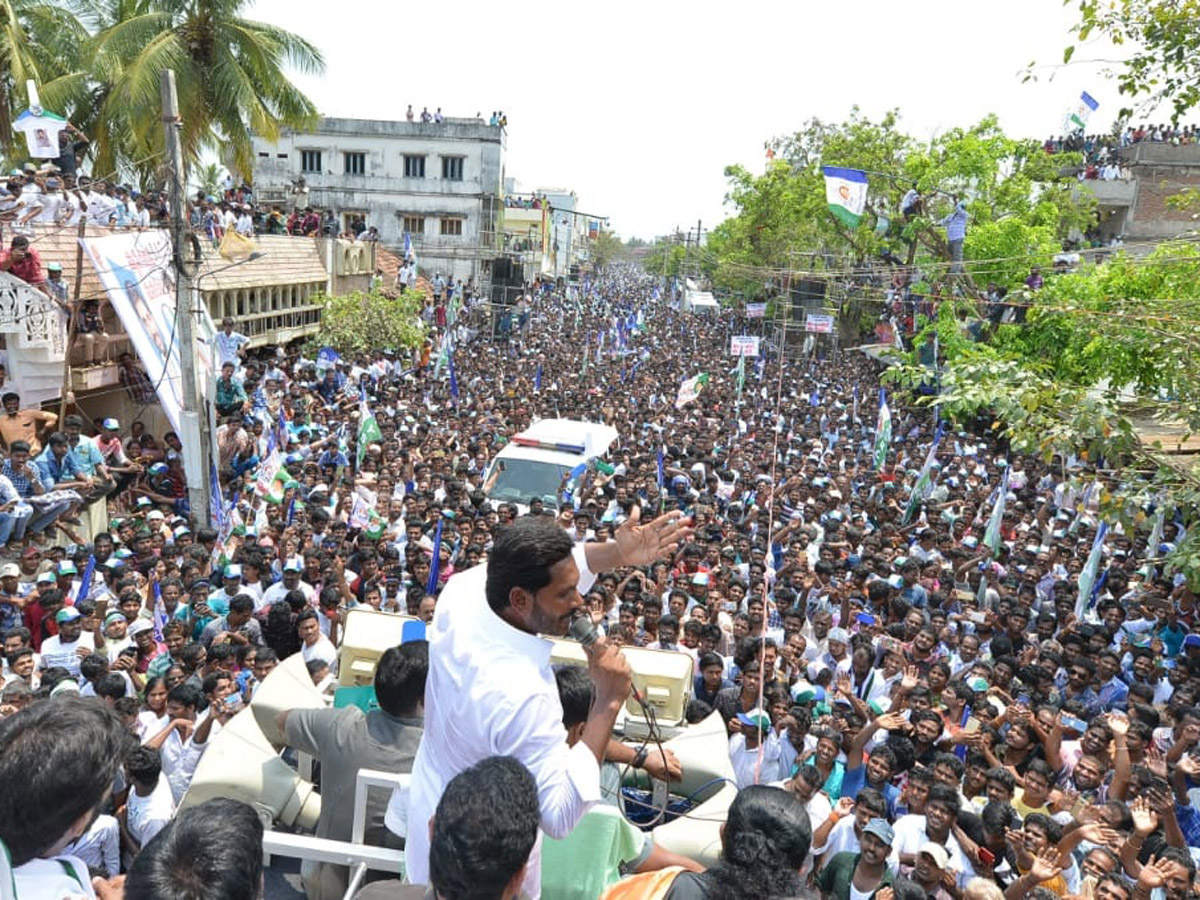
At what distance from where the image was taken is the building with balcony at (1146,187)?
25375mm

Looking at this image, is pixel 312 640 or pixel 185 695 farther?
pixel 312 640

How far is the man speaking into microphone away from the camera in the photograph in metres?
2.10

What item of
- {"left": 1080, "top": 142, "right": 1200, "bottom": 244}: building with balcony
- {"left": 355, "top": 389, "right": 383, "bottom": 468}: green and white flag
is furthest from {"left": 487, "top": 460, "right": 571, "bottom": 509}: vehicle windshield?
{"left": 1080, "top": 142, "right": 1200, "bottom": 244}: building with balcony

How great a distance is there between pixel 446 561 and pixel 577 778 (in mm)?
7199

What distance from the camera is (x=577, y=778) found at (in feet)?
6.72

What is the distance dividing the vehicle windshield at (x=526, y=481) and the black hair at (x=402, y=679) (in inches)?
323

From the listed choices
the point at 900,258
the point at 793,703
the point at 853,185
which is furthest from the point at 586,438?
the point at 900,258

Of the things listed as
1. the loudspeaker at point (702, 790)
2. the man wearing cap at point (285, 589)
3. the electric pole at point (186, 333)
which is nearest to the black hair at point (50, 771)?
the loudspeaker at point (702, 790)

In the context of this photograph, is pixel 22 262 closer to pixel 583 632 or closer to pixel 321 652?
pixel 321 652

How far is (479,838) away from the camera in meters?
1.84

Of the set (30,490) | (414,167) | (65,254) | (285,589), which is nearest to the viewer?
(285,589)

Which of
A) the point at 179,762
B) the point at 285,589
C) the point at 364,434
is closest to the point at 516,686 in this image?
the point at 179,762

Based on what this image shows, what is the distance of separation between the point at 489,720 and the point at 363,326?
19.0 metres

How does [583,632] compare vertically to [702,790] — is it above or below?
above
